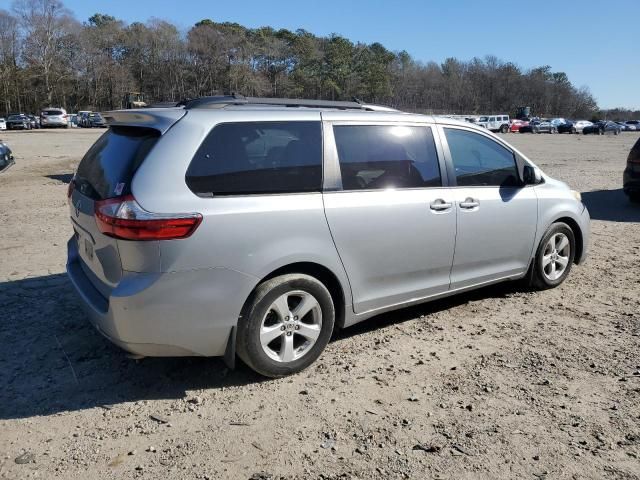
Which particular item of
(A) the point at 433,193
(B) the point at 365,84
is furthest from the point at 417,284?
(B) the point at 365,84

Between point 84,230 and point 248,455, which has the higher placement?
point 84,230

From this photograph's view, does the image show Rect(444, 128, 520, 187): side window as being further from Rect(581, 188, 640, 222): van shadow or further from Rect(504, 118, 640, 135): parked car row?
Rect(504, 118, 640, 135): parked car row

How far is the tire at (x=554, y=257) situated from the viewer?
18.0 ft

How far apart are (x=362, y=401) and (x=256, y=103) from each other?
7.27 feet

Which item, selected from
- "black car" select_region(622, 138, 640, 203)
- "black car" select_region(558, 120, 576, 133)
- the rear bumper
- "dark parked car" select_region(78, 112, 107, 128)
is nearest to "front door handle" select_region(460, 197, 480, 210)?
the rear bumper

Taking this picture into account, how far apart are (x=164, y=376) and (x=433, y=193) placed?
8.09 ft

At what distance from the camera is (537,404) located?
3.50 meters

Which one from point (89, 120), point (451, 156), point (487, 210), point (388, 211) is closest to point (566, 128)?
point (89, 120)

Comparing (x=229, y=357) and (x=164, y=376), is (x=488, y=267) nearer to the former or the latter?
(x=229, y=357)

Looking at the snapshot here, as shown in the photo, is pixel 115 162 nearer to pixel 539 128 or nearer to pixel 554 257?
pixel 554 257

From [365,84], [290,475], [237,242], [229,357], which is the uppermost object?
[365,84]

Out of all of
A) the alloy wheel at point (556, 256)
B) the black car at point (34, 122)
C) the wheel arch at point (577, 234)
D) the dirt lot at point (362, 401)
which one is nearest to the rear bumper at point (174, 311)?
the dirt lot at point (362, 401)

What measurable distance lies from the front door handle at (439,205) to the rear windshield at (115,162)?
2.17 meters

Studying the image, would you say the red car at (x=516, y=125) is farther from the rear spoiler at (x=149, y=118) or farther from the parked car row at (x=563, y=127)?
the rear spoiler at (x=149, y=118)
